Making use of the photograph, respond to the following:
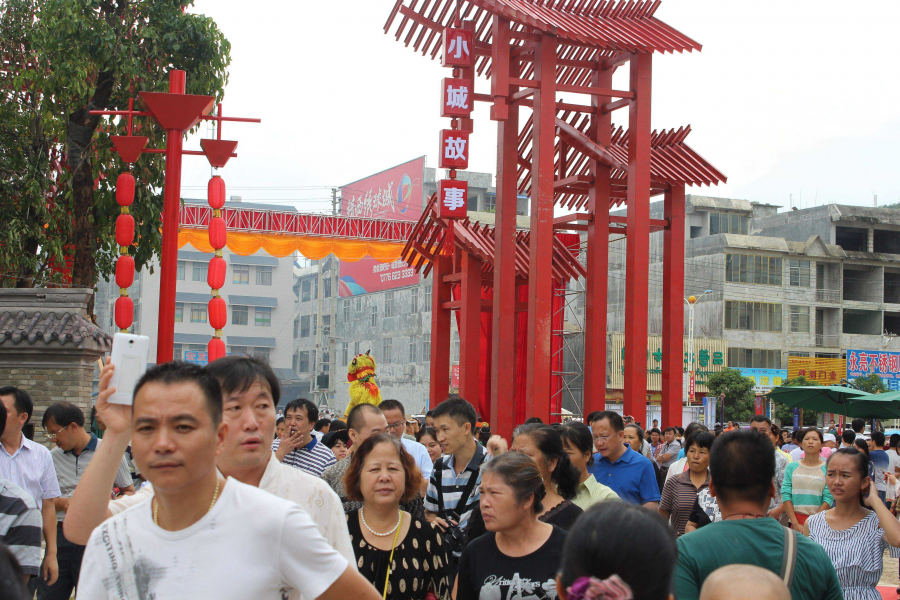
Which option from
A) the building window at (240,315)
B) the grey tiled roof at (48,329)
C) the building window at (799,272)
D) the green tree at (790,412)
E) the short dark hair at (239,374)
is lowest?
the green tree at (790,412)

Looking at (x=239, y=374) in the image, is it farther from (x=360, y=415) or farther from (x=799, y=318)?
(x=799, y=318)

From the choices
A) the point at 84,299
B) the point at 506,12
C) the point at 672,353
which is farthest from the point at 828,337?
the point at 84,299

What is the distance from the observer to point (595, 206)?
1405 centimetres

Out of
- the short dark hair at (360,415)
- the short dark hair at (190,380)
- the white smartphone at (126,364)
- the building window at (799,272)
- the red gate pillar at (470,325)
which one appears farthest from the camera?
the building window at (799,272)

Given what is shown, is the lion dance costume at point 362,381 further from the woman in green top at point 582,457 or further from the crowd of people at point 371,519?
the woman in green top at point 582,457

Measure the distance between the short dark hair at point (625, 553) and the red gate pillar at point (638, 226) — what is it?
11.6 m

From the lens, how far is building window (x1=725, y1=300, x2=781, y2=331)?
118 ft

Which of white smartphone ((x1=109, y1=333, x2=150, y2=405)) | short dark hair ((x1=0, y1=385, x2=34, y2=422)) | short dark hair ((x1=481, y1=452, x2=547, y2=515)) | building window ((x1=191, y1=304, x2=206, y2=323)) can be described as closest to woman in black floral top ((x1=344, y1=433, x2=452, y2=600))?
short dark hair ((x1=481, y1=452, x2=547, y2=515))

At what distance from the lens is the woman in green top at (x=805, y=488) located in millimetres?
6930

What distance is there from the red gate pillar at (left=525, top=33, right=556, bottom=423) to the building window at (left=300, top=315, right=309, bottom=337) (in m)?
45.9

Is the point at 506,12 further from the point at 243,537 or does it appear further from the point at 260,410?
the point at 243,537

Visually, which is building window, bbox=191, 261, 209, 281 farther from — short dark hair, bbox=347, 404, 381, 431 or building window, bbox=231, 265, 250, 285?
short dark hair, bbox=347, 404, 381, 431

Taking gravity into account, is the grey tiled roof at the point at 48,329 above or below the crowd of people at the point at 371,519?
above

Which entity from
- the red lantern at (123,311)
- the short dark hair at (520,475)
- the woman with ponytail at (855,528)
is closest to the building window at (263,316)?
the red lantern at (123,311)
